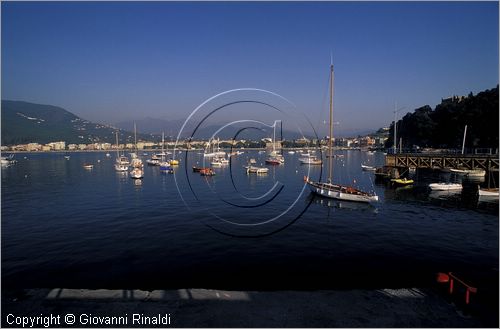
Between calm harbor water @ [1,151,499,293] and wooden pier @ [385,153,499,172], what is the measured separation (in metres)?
24.9

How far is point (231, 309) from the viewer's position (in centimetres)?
1355

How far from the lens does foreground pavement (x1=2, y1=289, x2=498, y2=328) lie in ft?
40.8

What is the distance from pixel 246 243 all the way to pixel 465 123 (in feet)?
389

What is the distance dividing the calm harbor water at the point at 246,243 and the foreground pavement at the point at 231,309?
3935 millimetres

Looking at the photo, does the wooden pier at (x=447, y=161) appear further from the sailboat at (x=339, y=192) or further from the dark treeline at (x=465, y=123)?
the dark treeline at (x=465, y=123)

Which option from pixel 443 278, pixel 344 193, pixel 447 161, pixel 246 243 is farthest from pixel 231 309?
pixel 447 161

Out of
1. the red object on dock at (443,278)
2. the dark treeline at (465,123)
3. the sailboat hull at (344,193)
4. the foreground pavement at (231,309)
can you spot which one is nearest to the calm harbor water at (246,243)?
the sailboat hull at (344,193)

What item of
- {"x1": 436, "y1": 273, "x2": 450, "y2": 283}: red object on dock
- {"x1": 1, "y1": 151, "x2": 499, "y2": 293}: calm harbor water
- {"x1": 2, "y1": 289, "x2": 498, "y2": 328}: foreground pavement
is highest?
{"x1": 436, "y1": 273, "x2": 450, "y2": 283}: red object on dock

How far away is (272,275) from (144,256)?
35.6 feet

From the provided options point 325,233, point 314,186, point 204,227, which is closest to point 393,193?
point 314,186

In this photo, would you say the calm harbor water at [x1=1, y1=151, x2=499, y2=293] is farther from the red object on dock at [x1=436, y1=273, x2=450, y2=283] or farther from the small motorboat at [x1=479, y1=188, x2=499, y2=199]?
the small motorboat at [x1=479, y1=188, x2=499, y2=199]

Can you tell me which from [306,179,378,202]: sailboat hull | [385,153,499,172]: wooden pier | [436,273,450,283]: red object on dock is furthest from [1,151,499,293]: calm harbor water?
[385,153,499,172]: wooden pier

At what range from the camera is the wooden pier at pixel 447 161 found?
218ft

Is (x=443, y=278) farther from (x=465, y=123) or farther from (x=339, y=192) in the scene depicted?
(x=465, y=123)
